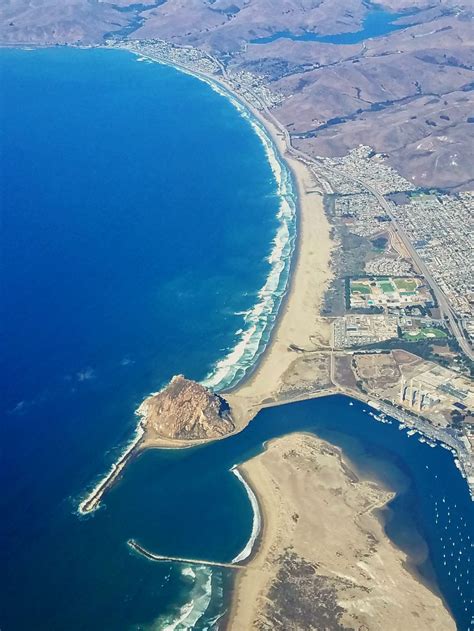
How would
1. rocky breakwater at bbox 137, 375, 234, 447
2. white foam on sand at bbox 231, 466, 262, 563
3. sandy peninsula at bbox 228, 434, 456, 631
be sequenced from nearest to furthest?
sandy peninsula at bbox 228, 434, 456, 631, white foam on sand at bbox 231, 466, 262, 563, rocky breakwater at bbox 137, 375, 234, 447

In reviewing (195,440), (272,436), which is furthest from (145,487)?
(272,436)

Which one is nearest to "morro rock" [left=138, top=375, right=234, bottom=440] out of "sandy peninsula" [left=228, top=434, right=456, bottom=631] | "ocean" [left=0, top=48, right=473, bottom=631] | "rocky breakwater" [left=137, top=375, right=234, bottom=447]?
"rocky breakwater" [left=137, top=375, right=234, bottom=447]

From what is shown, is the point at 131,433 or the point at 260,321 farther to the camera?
the point at 260,321

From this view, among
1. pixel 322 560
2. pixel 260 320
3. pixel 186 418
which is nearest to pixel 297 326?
pixel 260 320

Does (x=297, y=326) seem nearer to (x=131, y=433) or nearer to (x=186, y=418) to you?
(x=186, y=418)

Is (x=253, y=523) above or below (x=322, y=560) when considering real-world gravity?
below

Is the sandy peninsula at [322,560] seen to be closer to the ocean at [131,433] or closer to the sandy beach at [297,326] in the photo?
the ocean at [131,433]

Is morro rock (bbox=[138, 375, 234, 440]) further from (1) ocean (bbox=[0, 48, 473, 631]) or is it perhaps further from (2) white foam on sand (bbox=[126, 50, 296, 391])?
(2) white foam on sand (bbox=[126, 50, 296, 391])
